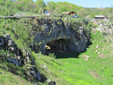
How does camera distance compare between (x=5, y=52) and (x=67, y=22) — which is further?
(x=67, y=22)

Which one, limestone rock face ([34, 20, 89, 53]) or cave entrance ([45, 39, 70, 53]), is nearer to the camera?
limestone rock face ([34, 20, 89, 53])

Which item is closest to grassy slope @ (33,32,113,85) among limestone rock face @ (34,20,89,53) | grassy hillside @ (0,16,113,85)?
grassy hillside @ (0,16,113,85)

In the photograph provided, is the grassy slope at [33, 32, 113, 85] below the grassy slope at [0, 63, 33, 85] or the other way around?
below

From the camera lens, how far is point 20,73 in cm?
1320

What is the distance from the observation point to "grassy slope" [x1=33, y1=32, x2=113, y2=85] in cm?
2130

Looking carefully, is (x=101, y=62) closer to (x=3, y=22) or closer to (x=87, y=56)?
(x=87, y=56)

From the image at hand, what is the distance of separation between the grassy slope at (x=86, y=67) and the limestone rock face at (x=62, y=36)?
10.5 feet

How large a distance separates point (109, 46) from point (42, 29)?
63.4 ft

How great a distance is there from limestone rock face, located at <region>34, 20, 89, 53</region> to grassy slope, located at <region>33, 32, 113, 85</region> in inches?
127

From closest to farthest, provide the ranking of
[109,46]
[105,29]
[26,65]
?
[26,65]
[109,46]
[105,29]

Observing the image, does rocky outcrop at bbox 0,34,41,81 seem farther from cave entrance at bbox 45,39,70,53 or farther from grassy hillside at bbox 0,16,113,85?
cave entrance at bbox 45,39,70,53

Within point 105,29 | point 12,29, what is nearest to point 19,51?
point 12,29

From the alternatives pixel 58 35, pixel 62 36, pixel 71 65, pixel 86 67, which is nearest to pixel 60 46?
pixel 62 36

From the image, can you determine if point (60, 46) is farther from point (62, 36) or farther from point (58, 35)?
point (58, 35)
